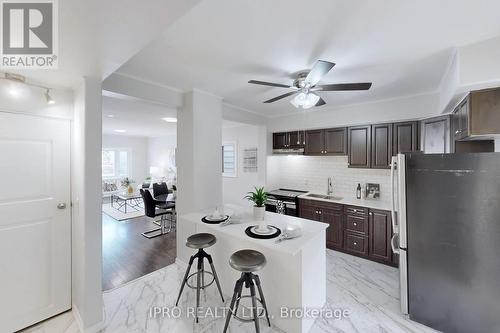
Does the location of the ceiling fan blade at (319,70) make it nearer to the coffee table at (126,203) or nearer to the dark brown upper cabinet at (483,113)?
the dark brown upper cabinet at (483,113)

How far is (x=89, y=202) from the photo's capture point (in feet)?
6.24

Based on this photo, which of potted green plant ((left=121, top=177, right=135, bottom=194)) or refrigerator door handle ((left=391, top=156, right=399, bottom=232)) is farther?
potted green plant ((left=121, top=177, right=135, bottom=194))

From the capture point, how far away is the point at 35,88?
1.96 m

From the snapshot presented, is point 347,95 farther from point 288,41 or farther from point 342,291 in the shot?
point 342,291

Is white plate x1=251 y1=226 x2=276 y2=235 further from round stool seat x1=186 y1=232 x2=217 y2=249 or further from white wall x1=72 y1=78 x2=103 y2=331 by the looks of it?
white wall x1=72 y1=78 x2=103 y2=331

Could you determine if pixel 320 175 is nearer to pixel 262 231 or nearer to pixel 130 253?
pixel 262 231

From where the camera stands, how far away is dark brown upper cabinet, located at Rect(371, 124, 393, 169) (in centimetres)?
338

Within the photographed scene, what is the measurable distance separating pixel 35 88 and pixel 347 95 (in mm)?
3736

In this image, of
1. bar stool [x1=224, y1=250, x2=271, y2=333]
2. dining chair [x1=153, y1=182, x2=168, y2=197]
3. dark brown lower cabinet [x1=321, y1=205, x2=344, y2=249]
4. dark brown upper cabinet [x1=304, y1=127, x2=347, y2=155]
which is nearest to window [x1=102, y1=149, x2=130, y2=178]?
dining chair [x1=153, y1=182, x2=168, y2=197]

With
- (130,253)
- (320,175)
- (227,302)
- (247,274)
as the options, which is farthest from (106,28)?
(320,175)

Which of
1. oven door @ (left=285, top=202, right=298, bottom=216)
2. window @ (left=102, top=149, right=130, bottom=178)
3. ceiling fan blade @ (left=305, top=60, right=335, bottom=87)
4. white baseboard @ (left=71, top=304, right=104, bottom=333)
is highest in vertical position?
ceiling fan blade @ (left=305, top=60, right=335, bottom=87)

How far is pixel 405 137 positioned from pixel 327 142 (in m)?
1.22

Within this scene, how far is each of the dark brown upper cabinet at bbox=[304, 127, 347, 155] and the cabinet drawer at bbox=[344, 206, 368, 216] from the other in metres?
1.02

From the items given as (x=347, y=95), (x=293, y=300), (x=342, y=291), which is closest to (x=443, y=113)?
(x=347, y=95)
